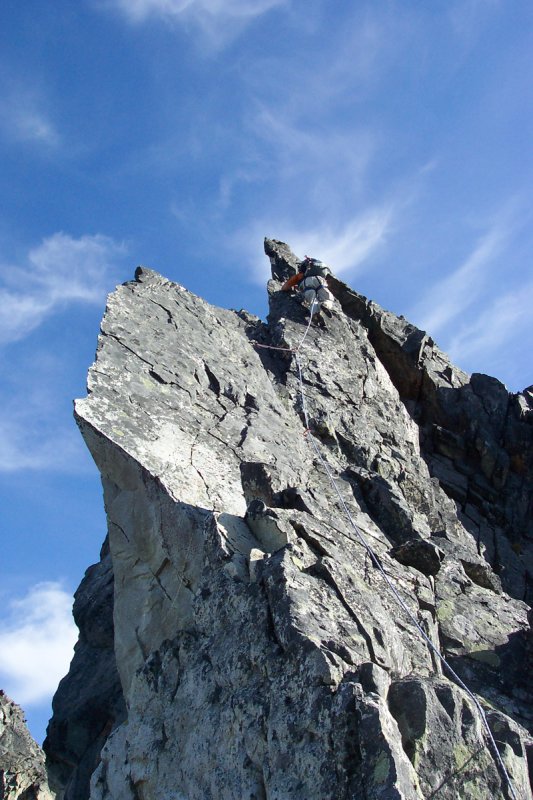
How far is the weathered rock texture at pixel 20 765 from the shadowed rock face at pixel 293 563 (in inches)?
21.8

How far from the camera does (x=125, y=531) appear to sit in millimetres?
17844

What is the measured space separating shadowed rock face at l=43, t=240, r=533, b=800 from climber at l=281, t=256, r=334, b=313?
1.71 feet

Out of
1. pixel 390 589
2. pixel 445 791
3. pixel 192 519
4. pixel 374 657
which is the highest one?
pixel 192 519

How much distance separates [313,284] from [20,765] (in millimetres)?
16386

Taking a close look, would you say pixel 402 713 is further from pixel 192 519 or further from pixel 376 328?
pixel 376 328

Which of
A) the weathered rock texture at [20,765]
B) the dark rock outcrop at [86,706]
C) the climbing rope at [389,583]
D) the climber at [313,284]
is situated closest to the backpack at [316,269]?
the climber at [313,284]

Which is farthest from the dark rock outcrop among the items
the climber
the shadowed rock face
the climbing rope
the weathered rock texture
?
the climber

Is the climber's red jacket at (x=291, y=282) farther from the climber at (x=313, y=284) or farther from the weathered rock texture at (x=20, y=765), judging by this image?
the weathered rock texture at (x=20, y=765)

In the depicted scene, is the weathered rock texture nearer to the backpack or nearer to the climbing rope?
the climbing rope

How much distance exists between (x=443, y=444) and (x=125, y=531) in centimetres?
1251

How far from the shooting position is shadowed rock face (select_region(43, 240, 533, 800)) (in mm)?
12531

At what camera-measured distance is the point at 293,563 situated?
14.6 meters

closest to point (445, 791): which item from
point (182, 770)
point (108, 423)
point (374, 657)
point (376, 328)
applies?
point (374, 657)

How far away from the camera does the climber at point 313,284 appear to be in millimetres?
28297
